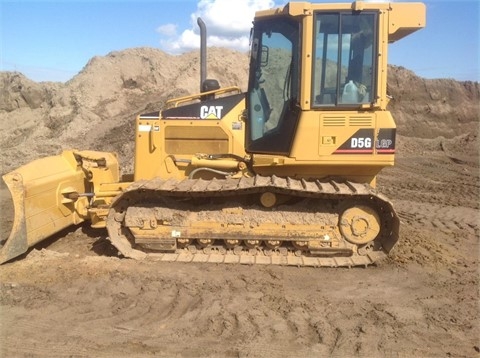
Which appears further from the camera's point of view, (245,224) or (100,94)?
(100,94)

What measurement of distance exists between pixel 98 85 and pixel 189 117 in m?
15.1

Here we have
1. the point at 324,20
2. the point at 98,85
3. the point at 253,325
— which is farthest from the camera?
the point at 98,85

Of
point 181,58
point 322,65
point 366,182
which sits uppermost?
point 181,58

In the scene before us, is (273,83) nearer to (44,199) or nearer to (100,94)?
(44,199)

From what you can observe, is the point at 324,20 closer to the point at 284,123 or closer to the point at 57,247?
the point at 284,123

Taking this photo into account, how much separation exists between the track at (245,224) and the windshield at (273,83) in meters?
0.51

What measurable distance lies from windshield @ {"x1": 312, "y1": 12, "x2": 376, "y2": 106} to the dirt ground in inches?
76.7

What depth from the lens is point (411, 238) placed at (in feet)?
22.1

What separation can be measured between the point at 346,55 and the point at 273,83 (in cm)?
87

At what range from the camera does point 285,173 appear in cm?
586

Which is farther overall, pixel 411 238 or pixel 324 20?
pixel 411 238

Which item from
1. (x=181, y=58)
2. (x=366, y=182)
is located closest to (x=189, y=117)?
(x=366, y=182)

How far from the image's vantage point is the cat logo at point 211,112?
6043 millimetres

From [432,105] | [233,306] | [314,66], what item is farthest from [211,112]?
[432,105]
